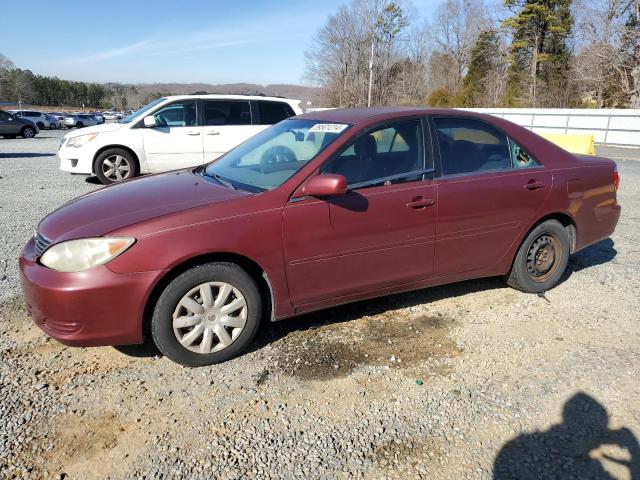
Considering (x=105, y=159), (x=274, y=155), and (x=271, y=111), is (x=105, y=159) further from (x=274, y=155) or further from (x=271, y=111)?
(x=274, y=155)

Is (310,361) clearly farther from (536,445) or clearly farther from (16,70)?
(16,70)

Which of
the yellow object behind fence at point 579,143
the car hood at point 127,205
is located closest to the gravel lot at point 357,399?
the car hood at point 127,205

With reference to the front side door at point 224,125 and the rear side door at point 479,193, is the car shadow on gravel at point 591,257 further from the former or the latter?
the front side door at point 224,125

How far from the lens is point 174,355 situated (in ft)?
10.3

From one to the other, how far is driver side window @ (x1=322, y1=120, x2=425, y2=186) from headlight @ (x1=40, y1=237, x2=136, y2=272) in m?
1.42

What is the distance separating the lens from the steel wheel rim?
4402 mm

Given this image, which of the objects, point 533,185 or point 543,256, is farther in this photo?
point 543,256

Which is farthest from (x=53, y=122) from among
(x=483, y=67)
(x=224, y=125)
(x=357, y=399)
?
(x=357, y=399)

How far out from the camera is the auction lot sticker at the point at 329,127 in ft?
12.1

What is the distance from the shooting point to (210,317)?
10.4 ft

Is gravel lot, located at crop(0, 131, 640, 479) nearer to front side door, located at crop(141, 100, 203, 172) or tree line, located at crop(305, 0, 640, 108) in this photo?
front side door, located at crop(141, 100, 203, 172)

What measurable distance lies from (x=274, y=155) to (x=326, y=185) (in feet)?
3.20

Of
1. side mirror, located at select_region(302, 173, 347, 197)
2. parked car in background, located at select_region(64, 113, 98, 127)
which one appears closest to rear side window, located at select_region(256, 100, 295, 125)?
side mirror, located at select_region(302, 173, 347, 197)

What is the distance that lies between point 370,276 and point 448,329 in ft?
2.61
